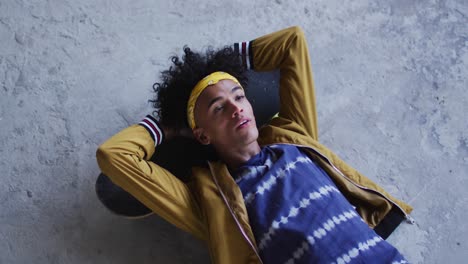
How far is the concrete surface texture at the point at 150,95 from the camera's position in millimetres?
1723

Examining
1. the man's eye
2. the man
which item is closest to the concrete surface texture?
the man

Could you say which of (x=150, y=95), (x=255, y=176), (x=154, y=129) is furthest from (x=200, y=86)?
(x=150, y=95)

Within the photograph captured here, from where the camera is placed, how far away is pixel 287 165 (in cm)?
148

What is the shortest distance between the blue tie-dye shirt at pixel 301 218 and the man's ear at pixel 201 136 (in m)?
0.15

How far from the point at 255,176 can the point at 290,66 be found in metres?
0.44

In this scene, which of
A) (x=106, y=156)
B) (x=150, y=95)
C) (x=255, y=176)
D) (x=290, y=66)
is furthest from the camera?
(x=150, y=95)

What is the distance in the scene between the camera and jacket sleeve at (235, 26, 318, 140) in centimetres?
160

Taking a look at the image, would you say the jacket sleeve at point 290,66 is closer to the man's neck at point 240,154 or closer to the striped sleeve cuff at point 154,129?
the man's neck at point 240,154

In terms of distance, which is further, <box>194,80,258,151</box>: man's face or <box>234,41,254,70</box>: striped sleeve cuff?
<box>234,41,254,70</box>: striped sleeve cuff

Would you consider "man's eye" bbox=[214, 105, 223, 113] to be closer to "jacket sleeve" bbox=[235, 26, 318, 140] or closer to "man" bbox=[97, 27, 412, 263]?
"man" bbox=[97, 27, 412, 263]

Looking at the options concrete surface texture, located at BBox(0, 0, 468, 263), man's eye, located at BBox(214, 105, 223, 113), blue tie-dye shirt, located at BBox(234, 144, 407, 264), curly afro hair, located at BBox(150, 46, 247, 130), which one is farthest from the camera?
concrete surface texture, located at BBox(0, 0, 468, 263)

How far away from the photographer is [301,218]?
1385 mm

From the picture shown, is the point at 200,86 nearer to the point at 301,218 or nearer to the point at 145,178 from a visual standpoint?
the point at 145,178

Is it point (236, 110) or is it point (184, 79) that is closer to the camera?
point (236, 110)
